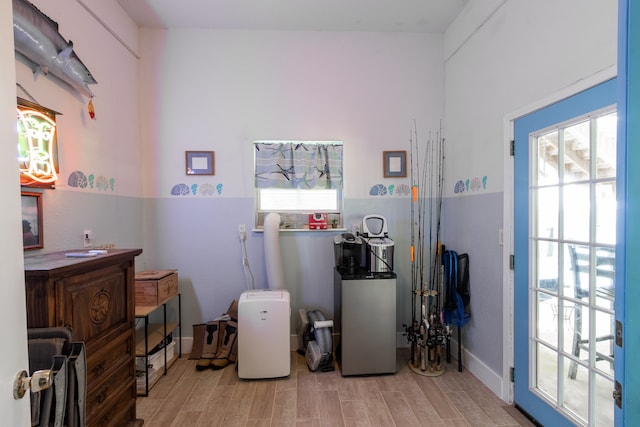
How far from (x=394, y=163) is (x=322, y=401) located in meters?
2.14

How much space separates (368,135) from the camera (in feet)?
9.57

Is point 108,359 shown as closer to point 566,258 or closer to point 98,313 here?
point 98,313

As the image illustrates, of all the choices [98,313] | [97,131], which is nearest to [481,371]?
[98,313]

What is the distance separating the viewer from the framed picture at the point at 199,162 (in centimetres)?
281

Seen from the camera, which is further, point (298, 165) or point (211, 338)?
point (298, 165)

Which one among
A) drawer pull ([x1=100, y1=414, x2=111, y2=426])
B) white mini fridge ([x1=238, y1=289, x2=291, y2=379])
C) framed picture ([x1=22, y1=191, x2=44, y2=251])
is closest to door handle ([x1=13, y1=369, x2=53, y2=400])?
drawer pull ([x1=100, y1=414, x2=111, y2=426])

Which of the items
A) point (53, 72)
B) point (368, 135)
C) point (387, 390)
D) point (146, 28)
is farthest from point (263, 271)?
point (146, 28)

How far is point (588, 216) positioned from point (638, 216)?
1.01 metres

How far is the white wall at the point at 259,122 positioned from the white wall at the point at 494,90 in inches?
15.9

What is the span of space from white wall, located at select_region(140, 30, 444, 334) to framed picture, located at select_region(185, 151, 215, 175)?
0.07 m

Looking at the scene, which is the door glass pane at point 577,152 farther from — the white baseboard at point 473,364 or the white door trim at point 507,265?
the white baseboard at point 473,364

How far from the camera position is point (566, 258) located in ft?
5.52

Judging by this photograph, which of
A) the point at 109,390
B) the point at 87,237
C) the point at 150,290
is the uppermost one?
the point at 87,237

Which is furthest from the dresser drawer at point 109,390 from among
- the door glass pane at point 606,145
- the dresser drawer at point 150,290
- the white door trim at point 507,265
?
the door glass pane at point 606,145
